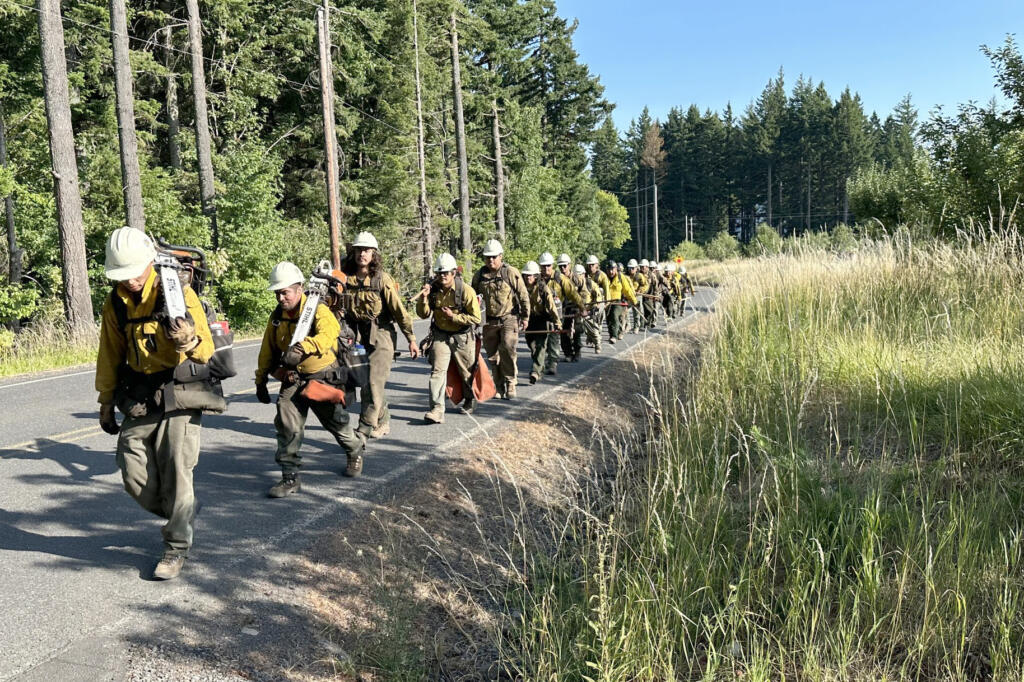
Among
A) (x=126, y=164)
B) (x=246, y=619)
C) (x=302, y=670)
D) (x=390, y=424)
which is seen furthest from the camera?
(x=126, y=164)

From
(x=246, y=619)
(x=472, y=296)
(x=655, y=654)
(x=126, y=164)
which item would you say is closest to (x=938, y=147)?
(x=472, y=296)

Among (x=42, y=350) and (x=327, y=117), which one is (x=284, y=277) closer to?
(x=42, y=350)

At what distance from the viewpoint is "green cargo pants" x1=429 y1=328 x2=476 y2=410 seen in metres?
8.15

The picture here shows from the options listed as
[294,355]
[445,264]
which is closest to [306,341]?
[294,355]

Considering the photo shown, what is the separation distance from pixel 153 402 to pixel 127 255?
86 cm

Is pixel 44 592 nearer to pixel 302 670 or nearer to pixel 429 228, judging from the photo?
pixel 302 670

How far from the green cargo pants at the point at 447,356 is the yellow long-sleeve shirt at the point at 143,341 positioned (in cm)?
418

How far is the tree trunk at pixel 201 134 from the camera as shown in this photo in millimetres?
20125

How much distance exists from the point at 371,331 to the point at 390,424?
1.20 meters

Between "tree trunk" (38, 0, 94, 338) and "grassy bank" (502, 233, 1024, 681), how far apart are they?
42.1 feet

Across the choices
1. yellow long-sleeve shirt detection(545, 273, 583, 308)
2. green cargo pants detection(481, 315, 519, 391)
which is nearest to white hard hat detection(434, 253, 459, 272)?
green cargo pants detection(481, 315, 519, 391)

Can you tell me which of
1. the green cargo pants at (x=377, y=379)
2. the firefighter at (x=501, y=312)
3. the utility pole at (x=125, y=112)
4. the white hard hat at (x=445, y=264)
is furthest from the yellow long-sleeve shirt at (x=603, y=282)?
the utility pole at (x=125, y=112)

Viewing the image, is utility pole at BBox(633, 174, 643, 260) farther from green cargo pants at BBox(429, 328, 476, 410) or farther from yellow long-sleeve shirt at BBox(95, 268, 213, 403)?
yellow long-sleeve shirt at BBox(95, 268, 213, 403)

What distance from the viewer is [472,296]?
8141mm
